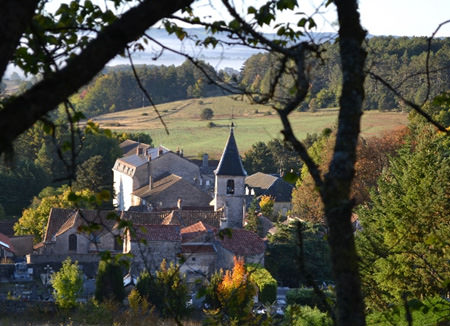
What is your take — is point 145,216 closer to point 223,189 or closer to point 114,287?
point 223,189

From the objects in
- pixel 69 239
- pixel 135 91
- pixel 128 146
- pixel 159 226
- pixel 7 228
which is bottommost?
pixel 7 228

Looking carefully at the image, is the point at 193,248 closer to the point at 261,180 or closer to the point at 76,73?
the point at 76,73

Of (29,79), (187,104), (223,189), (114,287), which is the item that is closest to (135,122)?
(187,104)

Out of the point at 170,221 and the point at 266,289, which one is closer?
the point at 266,289

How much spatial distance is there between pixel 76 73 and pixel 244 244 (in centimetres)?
2956

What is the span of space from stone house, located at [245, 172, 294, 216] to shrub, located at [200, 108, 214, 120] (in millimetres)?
25875

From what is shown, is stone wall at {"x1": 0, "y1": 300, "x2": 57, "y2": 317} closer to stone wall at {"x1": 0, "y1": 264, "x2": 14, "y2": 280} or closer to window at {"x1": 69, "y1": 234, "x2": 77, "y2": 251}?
stone wall at {"x1": 0, "y1": 264, "x2": 14, "y2": 280}

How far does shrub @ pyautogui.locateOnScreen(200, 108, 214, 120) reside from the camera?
8594 cm

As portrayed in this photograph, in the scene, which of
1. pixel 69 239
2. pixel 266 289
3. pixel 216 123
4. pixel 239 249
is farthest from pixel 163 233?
pixel 216 123

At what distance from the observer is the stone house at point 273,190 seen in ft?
181

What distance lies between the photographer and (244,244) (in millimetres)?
32625

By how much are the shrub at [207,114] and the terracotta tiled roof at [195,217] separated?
46.5 metres

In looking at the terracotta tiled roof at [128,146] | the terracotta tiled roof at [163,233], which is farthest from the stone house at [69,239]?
the terracotta tiled roof at [128,146]

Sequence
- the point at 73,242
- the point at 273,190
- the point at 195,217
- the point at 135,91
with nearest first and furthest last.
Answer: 1. the point at 73,242
2. the point at 195,217
3. the point at 273,190
4. the point at 135,91
